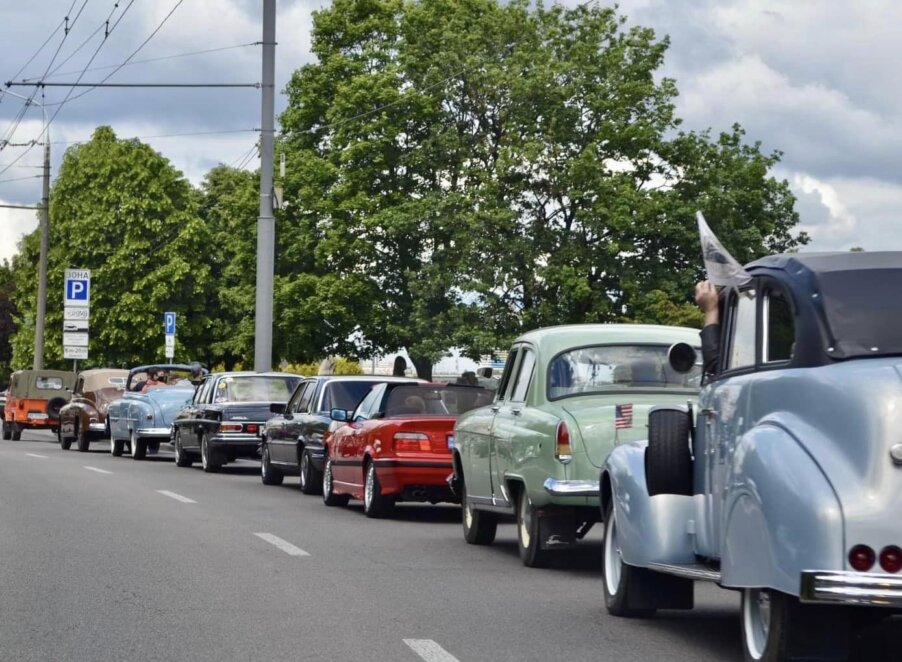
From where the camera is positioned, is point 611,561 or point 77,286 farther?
point 77,286

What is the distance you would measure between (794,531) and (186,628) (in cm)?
379

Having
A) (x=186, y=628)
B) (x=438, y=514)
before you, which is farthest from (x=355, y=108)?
(x=186, y=628)

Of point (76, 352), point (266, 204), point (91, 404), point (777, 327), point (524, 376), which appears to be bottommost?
point (91, 404)

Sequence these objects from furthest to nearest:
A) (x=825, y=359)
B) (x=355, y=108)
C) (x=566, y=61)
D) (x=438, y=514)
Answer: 1. (x=355, y=108)
2. (x=566, y=61)
3. (x=438, y=514)
4. (x=825, y=359)

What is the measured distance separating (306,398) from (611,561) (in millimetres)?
13132

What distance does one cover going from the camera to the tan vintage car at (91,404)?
1506 inches

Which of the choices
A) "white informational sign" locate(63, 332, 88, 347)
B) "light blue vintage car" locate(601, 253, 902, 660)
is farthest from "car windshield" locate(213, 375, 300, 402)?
"white informational sign" locate(63, 332, 88, 347)

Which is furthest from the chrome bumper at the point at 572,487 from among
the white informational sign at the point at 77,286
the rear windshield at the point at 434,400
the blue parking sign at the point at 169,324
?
the white informational sign at the point at 77,286

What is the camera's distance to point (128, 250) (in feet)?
237

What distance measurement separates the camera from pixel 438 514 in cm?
1909

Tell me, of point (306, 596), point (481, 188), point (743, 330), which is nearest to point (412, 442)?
point (306, 596)

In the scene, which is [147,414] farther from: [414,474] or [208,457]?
[414,474]

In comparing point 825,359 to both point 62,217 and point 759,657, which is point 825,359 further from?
point 62,217

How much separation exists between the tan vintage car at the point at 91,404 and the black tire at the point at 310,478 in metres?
16.4
